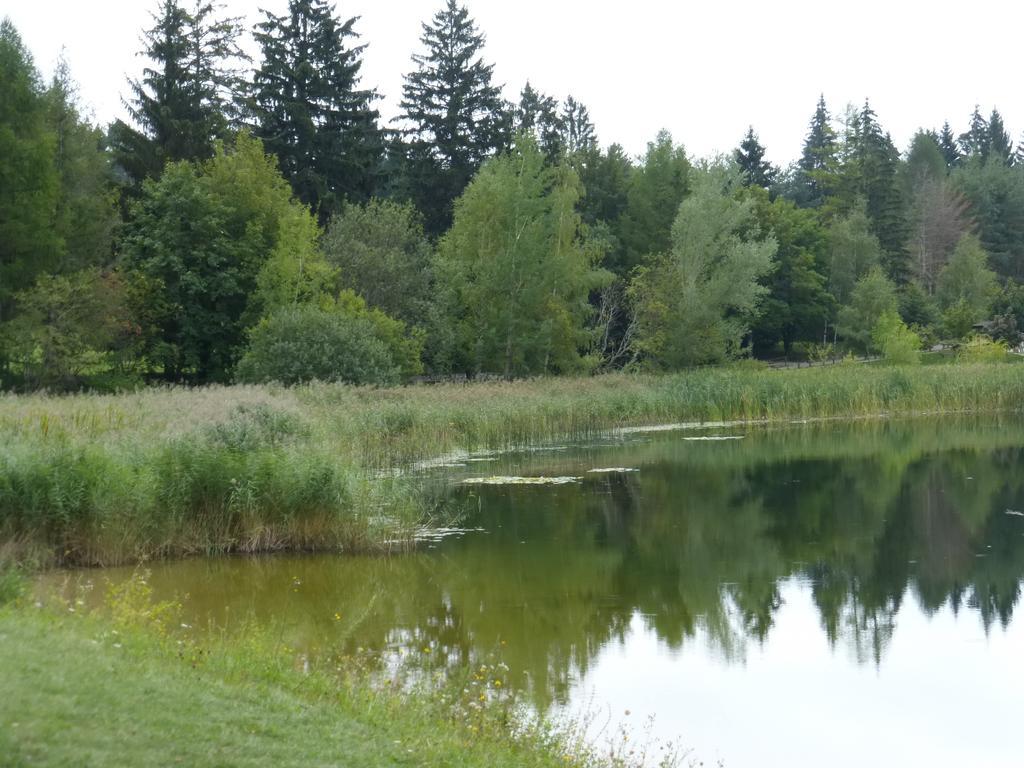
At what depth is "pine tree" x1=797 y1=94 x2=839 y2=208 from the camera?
8719cm

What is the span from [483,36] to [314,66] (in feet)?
38.6

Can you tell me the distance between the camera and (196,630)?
38.0 ft

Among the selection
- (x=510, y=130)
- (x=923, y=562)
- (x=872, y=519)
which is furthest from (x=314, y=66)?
(x=923, y=562)

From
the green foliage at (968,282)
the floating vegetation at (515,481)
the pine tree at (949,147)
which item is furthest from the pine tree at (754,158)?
the floating vegetation at (515,481)

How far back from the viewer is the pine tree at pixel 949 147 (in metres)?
120

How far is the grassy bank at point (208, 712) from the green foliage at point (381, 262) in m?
32.0

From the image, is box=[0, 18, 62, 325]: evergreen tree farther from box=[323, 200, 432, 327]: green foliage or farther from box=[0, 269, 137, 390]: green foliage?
box=[323, 200, 432, 327]: green foliage

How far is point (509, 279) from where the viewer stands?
4484 centimetres

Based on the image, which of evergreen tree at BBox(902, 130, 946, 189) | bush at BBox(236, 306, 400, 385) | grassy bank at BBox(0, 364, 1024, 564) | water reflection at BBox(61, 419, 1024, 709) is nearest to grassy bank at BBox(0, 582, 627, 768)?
water reflection at BBox(61, 419, 1024, 709)

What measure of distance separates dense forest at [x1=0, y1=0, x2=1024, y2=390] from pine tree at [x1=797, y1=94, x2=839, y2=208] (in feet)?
34.9

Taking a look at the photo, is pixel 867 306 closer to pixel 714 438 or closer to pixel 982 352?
pixel 982 352

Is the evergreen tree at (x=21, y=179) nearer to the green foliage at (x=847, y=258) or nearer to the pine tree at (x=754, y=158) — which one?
the green foliage at (x=847, y=258)

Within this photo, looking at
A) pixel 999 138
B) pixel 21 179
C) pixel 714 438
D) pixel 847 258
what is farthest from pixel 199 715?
pixel 999 138

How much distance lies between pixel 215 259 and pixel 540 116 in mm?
30265
